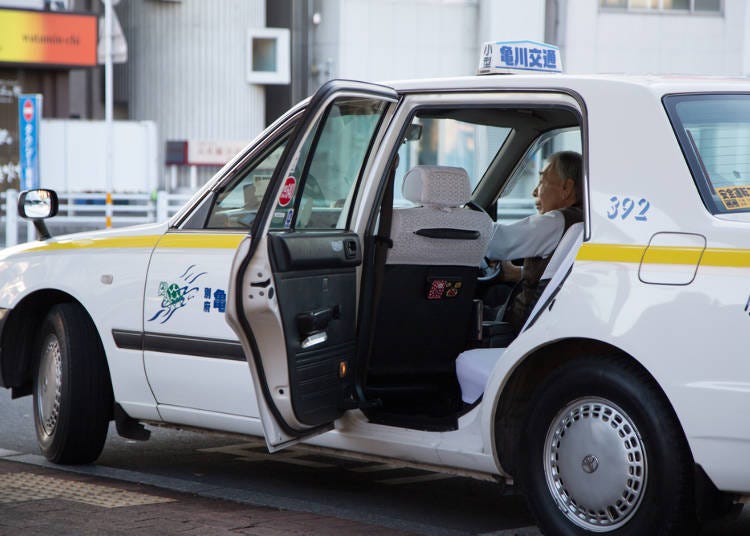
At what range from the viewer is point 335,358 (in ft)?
16.9

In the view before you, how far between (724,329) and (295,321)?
1.64 metres

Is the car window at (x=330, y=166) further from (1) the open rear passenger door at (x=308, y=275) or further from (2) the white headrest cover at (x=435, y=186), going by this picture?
(2) the white headrest cover at (x=435, y=186)

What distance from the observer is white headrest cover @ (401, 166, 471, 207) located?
18.0 feet

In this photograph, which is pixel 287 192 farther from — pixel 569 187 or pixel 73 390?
pixel 73 390

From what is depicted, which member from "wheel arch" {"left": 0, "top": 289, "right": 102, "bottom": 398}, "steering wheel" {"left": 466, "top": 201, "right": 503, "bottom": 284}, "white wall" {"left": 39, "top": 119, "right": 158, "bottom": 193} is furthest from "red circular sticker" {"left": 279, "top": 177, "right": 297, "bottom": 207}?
"white wall" {"left": 39, "top": 119, "right": 158, "bottom": 193}

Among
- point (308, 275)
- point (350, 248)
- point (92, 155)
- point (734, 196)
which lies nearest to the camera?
point (734, 196)

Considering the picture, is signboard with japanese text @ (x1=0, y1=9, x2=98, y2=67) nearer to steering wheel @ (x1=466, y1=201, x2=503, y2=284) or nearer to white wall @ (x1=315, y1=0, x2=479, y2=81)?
white wall @ (x1=315, y1=0, x2=479, y2=81)

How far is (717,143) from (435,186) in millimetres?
1395

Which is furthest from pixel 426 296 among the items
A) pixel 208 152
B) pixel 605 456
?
pixel 208 152

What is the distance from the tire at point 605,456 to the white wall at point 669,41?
27.2m

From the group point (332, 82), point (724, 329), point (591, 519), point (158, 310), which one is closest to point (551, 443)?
point (591, 519)

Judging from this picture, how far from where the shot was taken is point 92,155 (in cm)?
2767

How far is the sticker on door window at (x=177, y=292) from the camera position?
18.5 feet

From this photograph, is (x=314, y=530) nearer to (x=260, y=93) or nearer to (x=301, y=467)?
(x=301, y=467)
